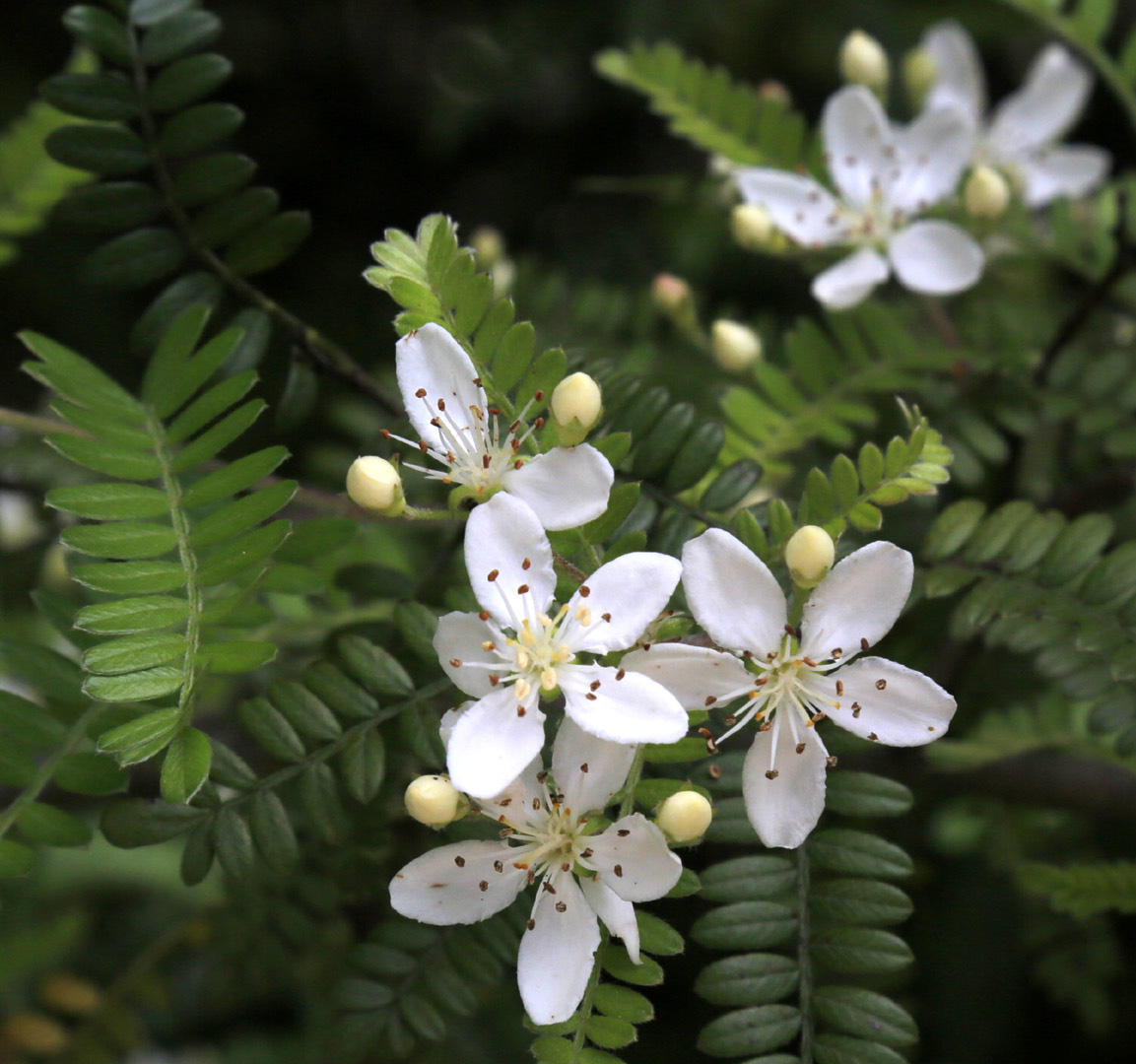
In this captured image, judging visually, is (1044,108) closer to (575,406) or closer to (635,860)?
(575,406)

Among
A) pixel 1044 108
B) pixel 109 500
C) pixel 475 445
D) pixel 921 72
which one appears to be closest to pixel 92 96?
pixel 109 500

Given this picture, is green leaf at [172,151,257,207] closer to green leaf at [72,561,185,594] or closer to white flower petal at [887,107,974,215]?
green leaf at [72,561,185,594]

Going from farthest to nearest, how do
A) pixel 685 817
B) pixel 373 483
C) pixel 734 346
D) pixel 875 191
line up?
pixel 875 191 < pixel 734 346 < pixel 373 483 < pixel 685 817

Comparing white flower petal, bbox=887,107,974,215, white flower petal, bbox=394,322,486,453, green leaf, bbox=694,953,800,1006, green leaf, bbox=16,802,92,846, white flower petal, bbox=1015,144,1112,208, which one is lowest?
green leaf, bbox=694,953,800,1006

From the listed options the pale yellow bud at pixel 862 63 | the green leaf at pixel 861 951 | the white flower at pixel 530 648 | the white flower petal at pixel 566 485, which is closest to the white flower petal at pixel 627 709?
the white flower at pixel 530 648

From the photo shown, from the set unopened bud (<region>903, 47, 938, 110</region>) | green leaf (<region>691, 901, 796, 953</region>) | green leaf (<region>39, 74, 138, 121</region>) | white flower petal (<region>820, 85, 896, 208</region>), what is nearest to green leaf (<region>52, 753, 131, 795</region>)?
green leaf (<region>691, 901, 796, 953</region>)
